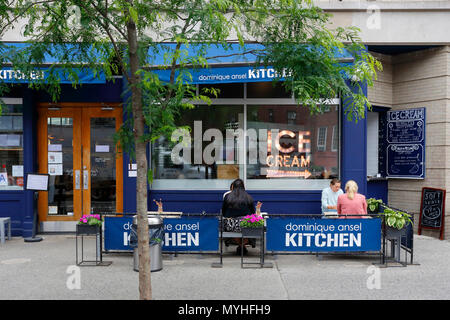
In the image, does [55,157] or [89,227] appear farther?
[55,157]

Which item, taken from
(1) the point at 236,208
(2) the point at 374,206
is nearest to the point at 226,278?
(1) the point at 236,208

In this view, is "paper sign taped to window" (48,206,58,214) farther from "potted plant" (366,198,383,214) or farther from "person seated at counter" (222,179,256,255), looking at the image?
"potted plant" (366,198,383,214)

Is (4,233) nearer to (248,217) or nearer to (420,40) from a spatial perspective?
(248,217)

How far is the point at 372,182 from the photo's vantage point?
11414 millimetres

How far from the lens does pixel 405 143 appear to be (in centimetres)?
1102

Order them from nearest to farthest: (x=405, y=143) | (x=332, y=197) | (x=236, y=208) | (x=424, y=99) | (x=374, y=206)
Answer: (x=236, y=208)
(x=332, y=197)
(x=374, y=206)
(x=424, y=99)
(x=405, y=143)

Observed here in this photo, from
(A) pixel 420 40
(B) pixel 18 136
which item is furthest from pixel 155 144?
(A) pixel 420 40

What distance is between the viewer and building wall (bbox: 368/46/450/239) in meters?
10.2

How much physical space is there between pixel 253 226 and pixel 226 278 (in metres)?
1.11

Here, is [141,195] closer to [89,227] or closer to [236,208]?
[89,227]

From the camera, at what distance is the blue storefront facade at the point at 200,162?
1013 cm

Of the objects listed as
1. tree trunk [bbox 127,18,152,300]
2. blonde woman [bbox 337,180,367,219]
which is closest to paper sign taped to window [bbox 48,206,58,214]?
tree trunk [bbox 127,18,152,300]

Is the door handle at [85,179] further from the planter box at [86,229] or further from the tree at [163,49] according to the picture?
the tree at [163,49]

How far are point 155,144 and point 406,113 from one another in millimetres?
6447
